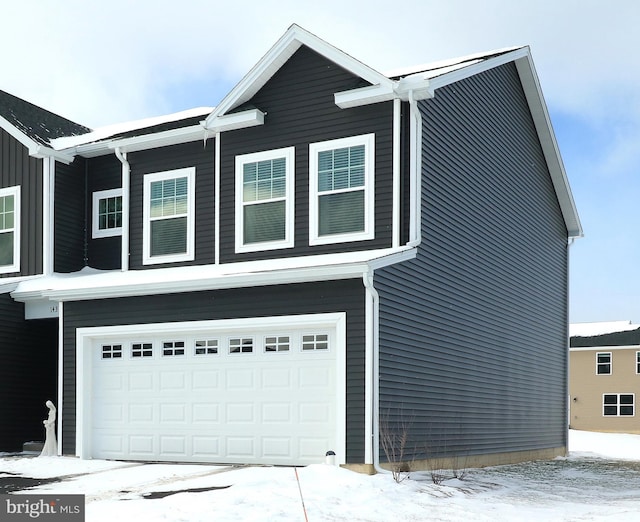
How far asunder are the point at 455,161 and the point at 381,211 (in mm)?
2929

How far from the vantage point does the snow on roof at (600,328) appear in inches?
1673

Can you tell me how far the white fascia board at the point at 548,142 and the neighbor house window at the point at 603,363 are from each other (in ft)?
61.2

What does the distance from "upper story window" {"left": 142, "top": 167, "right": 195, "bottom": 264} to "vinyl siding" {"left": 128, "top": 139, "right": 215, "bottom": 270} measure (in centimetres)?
13

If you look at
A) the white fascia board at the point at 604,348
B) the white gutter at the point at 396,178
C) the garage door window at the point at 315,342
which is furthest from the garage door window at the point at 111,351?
the white fascia board at the point at 604,348

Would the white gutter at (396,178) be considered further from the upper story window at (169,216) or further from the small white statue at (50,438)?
the small white statue at (50,438)

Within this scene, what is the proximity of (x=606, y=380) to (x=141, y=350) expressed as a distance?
1202 inches

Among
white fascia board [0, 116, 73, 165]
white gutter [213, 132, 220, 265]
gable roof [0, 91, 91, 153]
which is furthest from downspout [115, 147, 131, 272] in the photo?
white gutter [213, 132, 220, 265]

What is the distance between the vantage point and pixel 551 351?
24.1 metres

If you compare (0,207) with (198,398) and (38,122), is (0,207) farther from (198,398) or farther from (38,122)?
(198,398)

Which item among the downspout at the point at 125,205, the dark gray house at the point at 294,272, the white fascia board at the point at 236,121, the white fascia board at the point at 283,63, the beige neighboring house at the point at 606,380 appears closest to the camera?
the dark gray house at the point at 294,272

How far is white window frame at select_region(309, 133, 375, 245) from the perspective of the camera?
1591 cm

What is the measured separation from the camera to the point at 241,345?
15852 mm

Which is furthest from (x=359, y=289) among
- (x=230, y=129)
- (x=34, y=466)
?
(x=34, y=466)

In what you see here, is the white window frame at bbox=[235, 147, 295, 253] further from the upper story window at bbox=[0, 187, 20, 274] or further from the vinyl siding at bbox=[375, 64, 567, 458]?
the upper story window at bbox=[0, 187, 20, 274]
